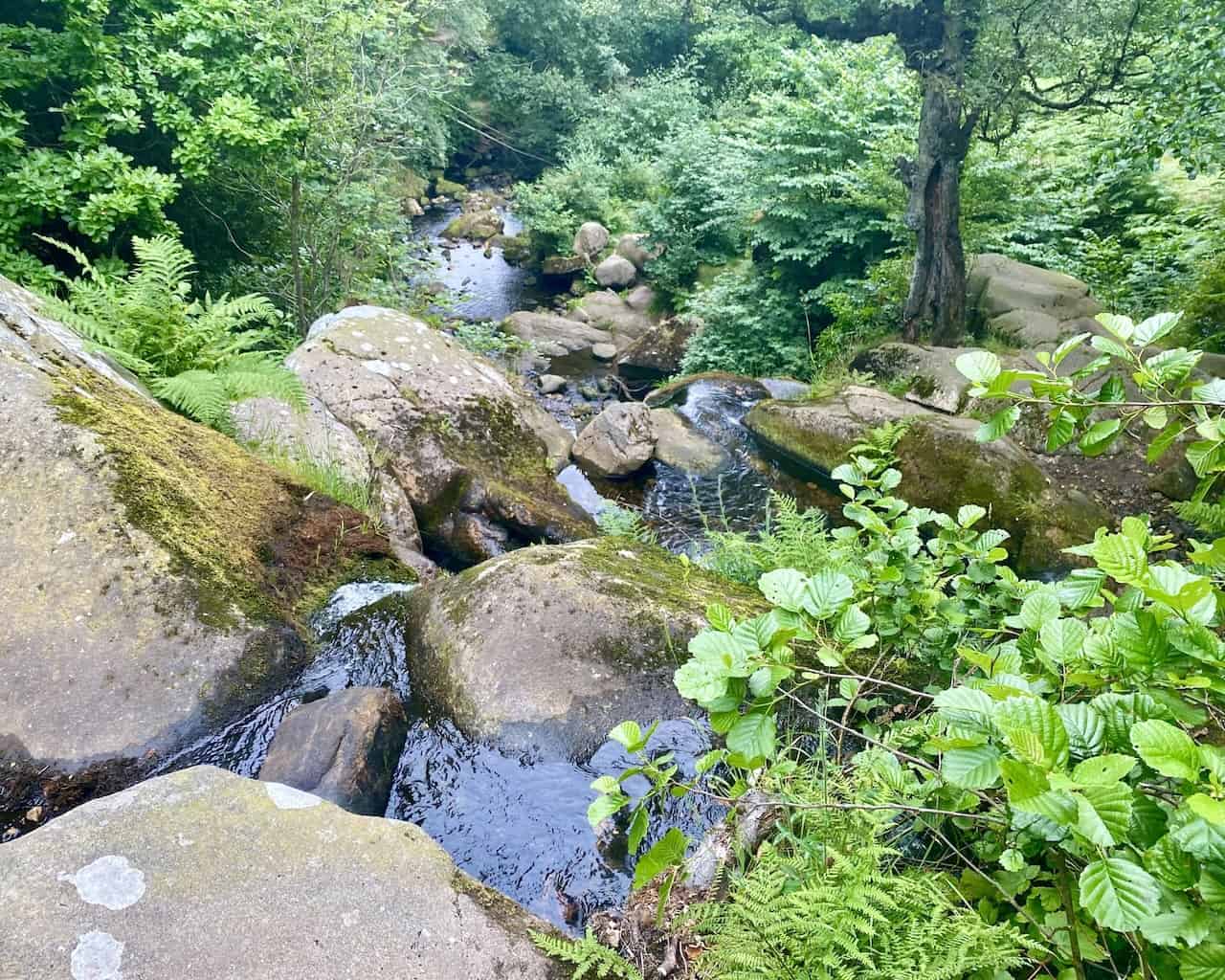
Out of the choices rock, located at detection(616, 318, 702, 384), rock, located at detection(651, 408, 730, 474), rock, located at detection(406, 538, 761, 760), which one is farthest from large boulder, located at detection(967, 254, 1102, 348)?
rock, located at detection(406, 538, 761, 760)

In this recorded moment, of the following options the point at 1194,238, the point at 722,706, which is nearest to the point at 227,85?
the point at 722,706

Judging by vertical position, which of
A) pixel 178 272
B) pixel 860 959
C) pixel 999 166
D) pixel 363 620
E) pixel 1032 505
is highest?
pixel 999 166

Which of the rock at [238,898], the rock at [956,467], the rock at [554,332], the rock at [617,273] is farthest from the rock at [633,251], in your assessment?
the rock at [238,898]

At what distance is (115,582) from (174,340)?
7.82 ft

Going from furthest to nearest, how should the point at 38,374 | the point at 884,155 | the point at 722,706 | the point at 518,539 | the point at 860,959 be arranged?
the point at 884,155 < the point at 518,539 < the point at 38,374 < the point at 860,959 < the point at 722,706

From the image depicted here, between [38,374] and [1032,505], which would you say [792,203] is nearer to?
[1032,505]

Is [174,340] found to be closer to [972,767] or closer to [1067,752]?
[972,767]

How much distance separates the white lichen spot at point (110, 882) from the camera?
1702 millimetres

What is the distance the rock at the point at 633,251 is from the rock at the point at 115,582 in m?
11.6

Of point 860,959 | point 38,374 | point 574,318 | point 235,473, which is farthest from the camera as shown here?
point 574,318

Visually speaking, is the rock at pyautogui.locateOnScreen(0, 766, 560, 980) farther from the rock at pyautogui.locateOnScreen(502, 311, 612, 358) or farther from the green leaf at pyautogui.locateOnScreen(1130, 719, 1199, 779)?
the rock at pyautogui.locateOnScreen(502, 311, 612, 358)

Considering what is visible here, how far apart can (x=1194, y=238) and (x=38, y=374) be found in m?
9.71

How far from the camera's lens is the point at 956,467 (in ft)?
19.1

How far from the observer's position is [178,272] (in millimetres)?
5230
